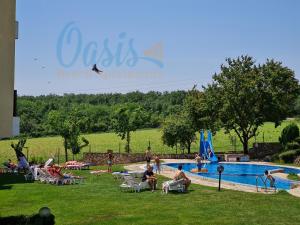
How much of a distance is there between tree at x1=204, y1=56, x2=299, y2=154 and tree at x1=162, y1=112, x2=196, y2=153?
2750mm

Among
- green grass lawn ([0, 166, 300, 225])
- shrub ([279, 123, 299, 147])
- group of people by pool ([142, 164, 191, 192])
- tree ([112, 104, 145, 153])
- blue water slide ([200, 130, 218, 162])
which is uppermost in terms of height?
tree ([112, 104, 145, 153])

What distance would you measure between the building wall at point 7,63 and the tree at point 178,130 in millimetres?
31170

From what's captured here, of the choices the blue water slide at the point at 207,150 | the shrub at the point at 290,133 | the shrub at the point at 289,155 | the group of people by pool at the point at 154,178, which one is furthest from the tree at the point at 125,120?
the group of people by pool at the point at 154,178

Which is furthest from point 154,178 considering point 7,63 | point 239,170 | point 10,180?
point 239,170

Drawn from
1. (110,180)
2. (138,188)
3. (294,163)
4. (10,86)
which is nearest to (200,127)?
(294,163)

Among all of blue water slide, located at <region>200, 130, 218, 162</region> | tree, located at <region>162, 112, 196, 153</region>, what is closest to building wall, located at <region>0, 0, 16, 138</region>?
blue water slide, located at <region>200, 130, 218, 162</region>

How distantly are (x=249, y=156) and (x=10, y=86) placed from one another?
109 ft

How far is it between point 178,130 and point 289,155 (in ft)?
34.6

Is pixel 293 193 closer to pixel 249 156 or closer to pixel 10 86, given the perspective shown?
pixel 10 86

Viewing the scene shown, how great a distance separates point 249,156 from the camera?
41.4m

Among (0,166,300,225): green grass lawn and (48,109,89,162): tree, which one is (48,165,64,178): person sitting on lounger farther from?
(48,109,89,162): tree

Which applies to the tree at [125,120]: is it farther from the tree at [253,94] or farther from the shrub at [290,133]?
the shrub at [290,133]

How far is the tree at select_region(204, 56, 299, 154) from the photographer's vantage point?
4000 cm

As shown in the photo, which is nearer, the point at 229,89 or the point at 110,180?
the point at 110,180
